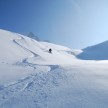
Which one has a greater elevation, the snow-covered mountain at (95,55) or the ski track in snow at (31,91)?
the snow-covered mountain at (95,55)

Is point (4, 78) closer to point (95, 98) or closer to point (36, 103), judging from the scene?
point (36, 103)

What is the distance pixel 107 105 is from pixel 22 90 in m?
4.60

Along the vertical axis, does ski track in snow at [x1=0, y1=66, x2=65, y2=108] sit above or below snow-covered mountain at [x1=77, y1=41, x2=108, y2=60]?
below

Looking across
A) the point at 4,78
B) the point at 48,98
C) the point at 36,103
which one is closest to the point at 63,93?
the point at 48,98

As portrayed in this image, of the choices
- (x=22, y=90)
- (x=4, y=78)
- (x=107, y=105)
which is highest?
(x=4, y=78)

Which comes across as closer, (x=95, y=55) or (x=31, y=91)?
(x=31, y=91)

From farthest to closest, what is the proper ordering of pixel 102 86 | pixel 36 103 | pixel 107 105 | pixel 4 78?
pixel 4 78
pixel 102 86
pixel 36 103
pixel 107 105

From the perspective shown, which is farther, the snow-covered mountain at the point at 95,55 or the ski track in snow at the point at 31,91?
the snow-covered mountain at the point at 95,55

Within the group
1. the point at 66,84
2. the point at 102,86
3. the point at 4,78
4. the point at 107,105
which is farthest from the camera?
the point at 4,78

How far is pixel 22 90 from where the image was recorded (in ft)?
35.4

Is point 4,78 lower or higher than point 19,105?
higher

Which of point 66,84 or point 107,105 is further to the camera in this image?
point 66,84

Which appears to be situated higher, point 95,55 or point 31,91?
point 95,55

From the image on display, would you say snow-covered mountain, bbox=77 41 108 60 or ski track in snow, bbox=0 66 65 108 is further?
snow-covered mountain, bbox=77 41 108 60
